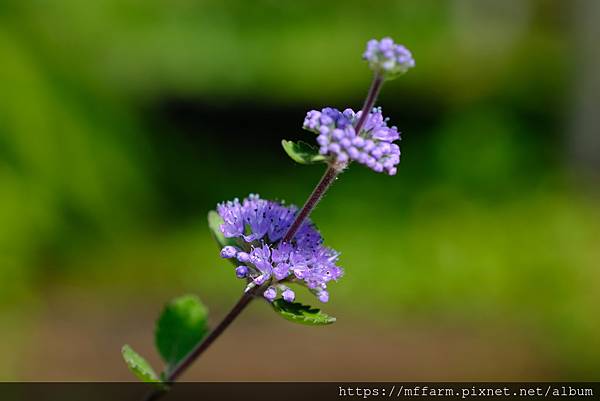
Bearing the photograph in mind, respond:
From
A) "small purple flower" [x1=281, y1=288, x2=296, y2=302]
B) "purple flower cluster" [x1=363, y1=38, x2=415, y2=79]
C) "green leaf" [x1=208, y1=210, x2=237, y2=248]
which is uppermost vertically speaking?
"purple flower cluster" [x1=363, y1=38, x2=415, y2=79]

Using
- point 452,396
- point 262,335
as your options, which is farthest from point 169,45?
point 452,396

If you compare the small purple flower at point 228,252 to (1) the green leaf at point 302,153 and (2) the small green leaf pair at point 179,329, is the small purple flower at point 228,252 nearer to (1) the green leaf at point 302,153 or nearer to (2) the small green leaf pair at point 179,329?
(1) the green leaf at point 302,153

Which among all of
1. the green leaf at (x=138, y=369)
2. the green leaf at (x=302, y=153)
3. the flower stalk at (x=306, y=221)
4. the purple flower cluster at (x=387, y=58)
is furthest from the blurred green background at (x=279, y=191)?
the purple flower cluster at (x=387, y=58)

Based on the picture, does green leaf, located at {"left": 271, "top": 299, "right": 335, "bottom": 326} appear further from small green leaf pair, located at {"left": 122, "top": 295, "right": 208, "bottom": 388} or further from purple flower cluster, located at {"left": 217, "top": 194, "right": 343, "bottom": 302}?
small green leaf pair, located at {"left": 122, "top": 295, "right": 208, "bottom": 388}

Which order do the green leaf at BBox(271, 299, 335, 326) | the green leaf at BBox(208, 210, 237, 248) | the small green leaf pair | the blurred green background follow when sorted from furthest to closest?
the blurred green background → the small green leaf pair → the green leaf at BBox(208, 210, 237, 248) → the green leaf at BBox(271, 299, 335, 326)

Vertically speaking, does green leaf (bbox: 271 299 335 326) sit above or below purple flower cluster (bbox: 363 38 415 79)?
below

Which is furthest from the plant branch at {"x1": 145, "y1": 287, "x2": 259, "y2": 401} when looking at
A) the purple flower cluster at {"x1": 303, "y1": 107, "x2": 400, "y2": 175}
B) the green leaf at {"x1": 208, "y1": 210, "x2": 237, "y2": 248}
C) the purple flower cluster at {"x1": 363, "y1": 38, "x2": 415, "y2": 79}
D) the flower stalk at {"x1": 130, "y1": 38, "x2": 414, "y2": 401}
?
the purple flower cluster at {"x1": 363, "y1": 38, "x2": 415, "y2": 79}

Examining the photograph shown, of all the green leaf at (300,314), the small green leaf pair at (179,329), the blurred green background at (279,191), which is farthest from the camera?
the blurred green background at (279,191)
